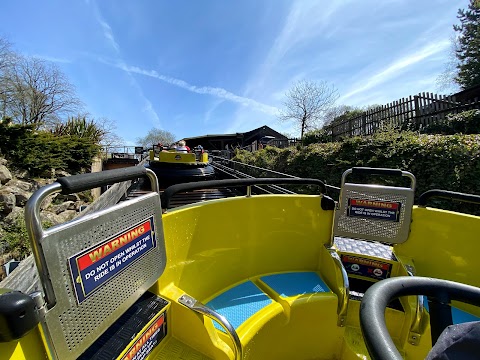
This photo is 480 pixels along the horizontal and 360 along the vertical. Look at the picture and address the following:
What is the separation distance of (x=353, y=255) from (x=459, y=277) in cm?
84

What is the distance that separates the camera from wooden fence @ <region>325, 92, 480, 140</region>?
7039 millimetres

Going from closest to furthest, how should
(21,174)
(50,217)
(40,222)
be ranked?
(40,222) < (50,217) < (21,174)

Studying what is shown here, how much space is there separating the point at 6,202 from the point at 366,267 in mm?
8196

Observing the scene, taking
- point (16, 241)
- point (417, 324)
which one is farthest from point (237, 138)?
point (417, 324)

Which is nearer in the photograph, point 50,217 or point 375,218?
point 375,218

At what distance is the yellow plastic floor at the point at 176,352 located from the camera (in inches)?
57.9

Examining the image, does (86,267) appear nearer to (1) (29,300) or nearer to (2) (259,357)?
(1) (29,300)

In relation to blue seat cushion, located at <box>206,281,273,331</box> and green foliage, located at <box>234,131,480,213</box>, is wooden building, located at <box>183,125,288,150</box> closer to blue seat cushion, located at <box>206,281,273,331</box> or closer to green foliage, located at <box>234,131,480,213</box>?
green foliage, located at <box>234,131,480,213</box>

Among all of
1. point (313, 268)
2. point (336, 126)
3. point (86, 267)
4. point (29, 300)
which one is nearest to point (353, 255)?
point (313, 268)

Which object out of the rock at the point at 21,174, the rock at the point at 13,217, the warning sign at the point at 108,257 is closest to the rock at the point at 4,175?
the rock at the point at 21,174

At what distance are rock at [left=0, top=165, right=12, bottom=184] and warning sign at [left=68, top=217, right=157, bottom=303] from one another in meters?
8.30

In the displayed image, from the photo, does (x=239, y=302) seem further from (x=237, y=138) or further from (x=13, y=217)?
(x=237, y=138)

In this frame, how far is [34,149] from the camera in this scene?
8531mm

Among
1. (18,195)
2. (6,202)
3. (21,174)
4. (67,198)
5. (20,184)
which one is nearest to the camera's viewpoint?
(6,202)
